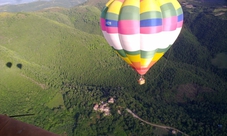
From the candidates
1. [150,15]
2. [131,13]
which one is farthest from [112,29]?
[150,15]

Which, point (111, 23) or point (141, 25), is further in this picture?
point (111, 23)

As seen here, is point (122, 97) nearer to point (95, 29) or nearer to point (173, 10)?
point (173, 10)

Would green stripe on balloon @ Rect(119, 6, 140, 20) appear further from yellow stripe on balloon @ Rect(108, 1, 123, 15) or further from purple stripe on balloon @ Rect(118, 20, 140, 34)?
yellow stripe on balloon @ Rect(108, 1, 123, 15)

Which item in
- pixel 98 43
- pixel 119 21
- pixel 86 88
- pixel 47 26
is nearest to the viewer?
pixel 119 21

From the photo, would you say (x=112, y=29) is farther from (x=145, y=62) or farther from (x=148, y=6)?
(x=145, y=62)

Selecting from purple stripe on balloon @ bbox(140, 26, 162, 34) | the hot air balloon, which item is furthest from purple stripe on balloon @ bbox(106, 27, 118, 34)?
purple stripe on balloon @ bbox(140, 26, 162, 34)

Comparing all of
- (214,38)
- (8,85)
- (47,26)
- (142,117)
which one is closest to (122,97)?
(142,117)
